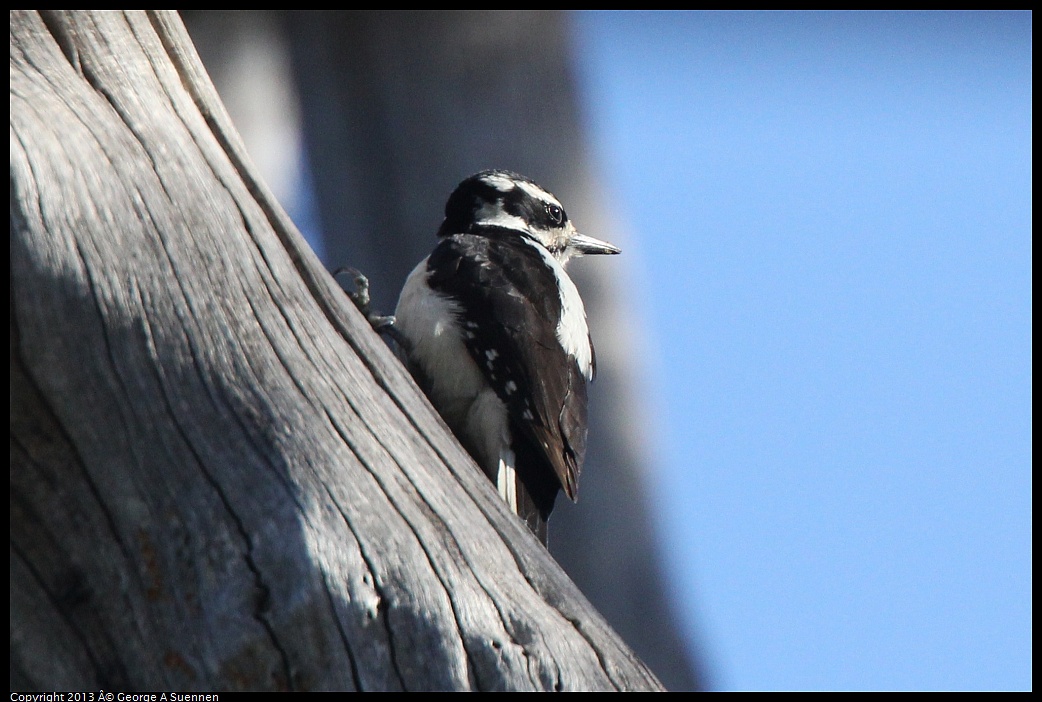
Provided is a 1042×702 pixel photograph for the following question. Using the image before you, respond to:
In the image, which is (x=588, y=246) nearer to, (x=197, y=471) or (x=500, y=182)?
(x=500, y=182)

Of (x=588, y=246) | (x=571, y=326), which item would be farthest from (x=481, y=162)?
(x=571, y=326)

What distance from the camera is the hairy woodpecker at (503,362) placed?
3.71m

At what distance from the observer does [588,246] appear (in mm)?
4898

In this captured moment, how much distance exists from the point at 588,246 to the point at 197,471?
2955 mm

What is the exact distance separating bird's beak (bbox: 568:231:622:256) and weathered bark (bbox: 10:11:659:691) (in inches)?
98.3

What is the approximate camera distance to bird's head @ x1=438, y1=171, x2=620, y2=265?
185 inches

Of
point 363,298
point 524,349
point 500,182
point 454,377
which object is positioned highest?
point 500,182

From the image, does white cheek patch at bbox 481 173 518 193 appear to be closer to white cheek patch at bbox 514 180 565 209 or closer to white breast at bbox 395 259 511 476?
white cheek patch at bbox 514 180 565 209

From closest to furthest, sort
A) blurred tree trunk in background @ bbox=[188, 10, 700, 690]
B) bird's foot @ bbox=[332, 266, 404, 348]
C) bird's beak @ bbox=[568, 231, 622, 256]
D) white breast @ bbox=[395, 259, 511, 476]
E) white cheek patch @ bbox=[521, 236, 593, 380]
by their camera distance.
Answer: bird's foot @ bbox=[332, 266, 404, 348] < white breast @ bbox=[395, 259, 511, 476] < white cheek patch @ bbox=[521, 236, 593, 380] < blurred tree trunk in background @ bbox=[188, 10, 700, 690] < bird's beak @ bbox=[568, 231, 622, 256]


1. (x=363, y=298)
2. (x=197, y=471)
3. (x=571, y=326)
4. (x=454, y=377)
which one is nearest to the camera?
(x=197, y=471)

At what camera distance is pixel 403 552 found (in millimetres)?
2252

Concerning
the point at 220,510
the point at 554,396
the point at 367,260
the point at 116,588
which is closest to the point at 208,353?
the point at 220,510

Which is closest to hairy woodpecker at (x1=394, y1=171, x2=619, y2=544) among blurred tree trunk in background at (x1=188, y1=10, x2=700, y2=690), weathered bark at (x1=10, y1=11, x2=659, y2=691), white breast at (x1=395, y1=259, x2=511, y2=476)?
white breast at (x1=395, y1=259, x2=511, y2=476)

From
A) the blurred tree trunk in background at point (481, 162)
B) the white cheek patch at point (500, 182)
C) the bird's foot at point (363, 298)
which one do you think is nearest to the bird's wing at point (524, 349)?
the bird's foot at point (363, 298)
